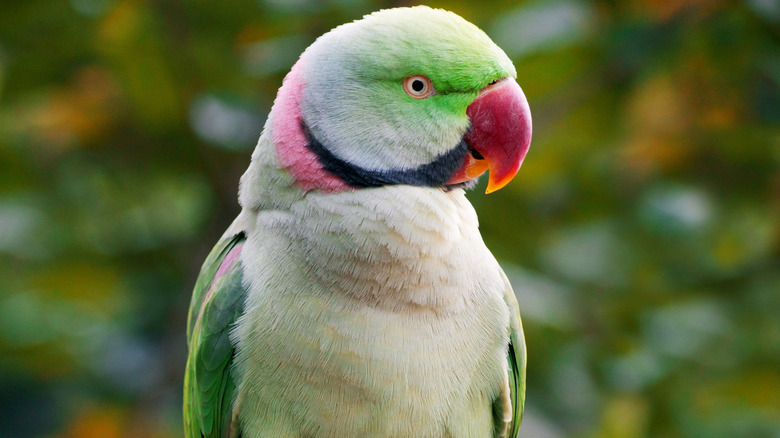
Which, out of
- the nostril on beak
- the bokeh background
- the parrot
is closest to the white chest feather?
the parrot

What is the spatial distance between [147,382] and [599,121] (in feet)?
7.09

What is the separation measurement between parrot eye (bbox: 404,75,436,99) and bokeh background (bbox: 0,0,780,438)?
152 cm

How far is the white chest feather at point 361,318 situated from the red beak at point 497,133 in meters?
0.10

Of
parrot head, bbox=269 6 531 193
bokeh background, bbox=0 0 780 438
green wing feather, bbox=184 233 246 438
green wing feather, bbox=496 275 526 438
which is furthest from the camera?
bokeh background, bbox=0 0 780 438

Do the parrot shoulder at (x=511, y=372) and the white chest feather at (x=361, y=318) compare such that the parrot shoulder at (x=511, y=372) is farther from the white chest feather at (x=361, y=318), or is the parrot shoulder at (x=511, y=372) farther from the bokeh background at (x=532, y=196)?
the bokeh background at (x=532, y=196)

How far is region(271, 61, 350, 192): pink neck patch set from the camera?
55.2 inches

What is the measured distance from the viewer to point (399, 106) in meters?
1.38

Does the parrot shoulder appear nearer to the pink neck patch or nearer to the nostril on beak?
the nostril on beak

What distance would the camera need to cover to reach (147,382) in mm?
3148

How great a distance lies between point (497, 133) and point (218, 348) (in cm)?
70

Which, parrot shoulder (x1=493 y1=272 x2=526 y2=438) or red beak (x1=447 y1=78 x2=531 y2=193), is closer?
red beak (x1=447 y1=78 x2=531 y2=193)

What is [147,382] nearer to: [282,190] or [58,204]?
[58,204]

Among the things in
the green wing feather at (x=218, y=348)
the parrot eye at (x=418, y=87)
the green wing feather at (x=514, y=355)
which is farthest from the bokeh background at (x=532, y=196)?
the parrot eye at (x=418, y=87)

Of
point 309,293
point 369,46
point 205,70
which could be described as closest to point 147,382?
point 205,70
